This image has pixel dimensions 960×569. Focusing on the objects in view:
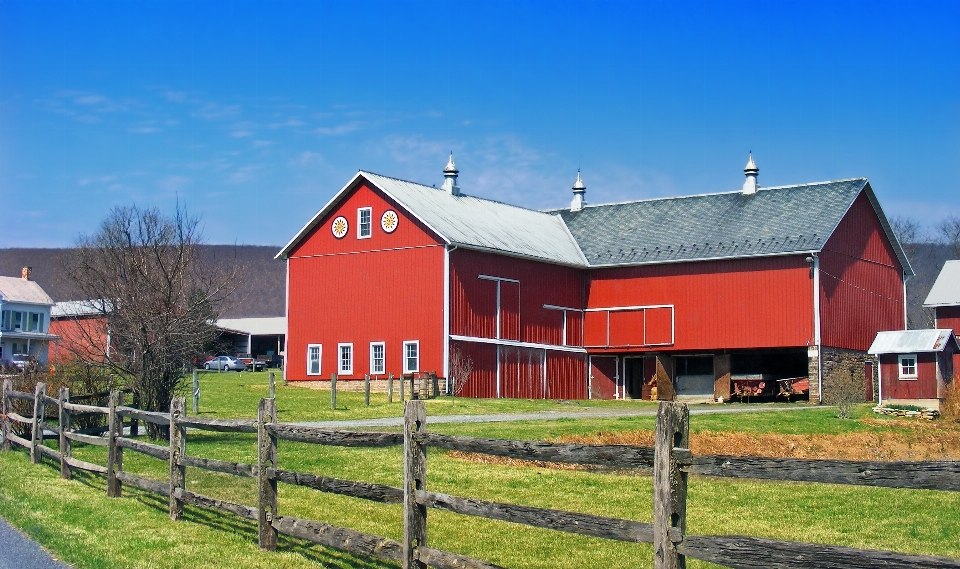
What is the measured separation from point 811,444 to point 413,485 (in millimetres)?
12310

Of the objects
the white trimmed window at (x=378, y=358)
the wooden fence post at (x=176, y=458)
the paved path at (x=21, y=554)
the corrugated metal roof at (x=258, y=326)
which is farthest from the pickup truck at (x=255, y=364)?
the paved path at (x=21, y=554)

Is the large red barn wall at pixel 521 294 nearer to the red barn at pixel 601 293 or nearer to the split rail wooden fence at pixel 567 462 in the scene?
the red barn at pixel 601 293

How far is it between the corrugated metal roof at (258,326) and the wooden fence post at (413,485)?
8105 centimetres

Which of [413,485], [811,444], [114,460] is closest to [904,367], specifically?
[811,444]

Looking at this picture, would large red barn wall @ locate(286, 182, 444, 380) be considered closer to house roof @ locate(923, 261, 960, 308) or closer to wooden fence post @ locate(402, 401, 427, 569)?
house roof @ locate(923, 261, 960, 308)

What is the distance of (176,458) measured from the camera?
13672mm

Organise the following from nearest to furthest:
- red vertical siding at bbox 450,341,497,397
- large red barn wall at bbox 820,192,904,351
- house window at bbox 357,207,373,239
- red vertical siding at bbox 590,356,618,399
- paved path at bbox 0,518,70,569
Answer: paved path at bbox 0,518,70,569
red vertical siding at bbox 450,341,497,397
large red barn wall at bbox 820,192,904,351
house window at bbox 357,207,373,239
red vertical siding at bbox 590,356,618,399

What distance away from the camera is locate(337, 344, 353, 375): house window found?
43625 millimetres

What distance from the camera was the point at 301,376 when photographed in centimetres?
4522

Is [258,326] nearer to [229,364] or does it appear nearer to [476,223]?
[229,364]

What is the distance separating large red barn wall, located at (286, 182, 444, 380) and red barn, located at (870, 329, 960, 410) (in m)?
15.3

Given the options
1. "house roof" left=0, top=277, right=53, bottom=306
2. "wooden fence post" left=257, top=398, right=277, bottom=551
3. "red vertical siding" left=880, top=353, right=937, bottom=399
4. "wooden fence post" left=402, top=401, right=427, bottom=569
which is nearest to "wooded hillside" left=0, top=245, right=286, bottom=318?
"house roof" left=0, top=277, right=53, bottom=306

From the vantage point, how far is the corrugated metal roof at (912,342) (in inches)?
1396

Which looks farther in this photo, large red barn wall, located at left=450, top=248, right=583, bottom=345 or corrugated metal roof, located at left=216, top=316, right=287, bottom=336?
corrugated metal roof, located at left=216, top=316, right=287, bottom=336
